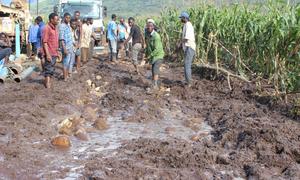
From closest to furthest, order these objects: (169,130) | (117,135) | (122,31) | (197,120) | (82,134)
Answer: (82,134) → (117,135) → (169,130) → (197,120) → (122,31)

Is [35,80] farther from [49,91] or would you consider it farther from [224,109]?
[224,109]

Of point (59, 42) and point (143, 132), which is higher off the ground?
point (59, 42)

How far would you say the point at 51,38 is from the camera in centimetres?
870

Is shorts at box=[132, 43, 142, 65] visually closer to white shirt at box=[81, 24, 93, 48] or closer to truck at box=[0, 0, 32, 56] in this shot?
white shirt at box=[81, 24, 93, 48]

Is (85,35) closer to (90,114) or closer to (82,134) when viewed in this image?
(90,114)

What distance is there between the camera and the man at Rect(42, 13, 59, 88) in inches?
338

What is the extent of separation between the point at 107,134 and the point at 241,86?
151 inches

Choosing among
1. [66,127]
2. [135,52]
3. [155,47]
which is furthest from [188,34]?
[66,127]

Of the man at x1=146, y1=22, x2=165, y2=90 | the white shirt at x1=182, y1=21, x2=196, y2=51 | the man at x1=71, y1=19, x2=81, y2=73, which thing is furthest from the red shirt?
the white shirt at x1=182, y1=21, x2=196, y2=51

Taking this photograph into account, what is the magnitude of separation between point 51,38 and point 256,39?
13.5 feet

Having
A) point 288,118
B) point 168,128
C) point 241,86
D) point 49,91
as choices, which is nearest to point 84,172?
point 168,128

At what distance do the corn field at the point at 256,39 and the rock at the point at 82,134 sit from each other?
3477 millimetres

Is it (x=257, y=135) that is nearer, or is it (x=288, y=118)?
(x=257, y=135)

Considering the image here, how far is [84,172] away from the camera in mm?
4719
